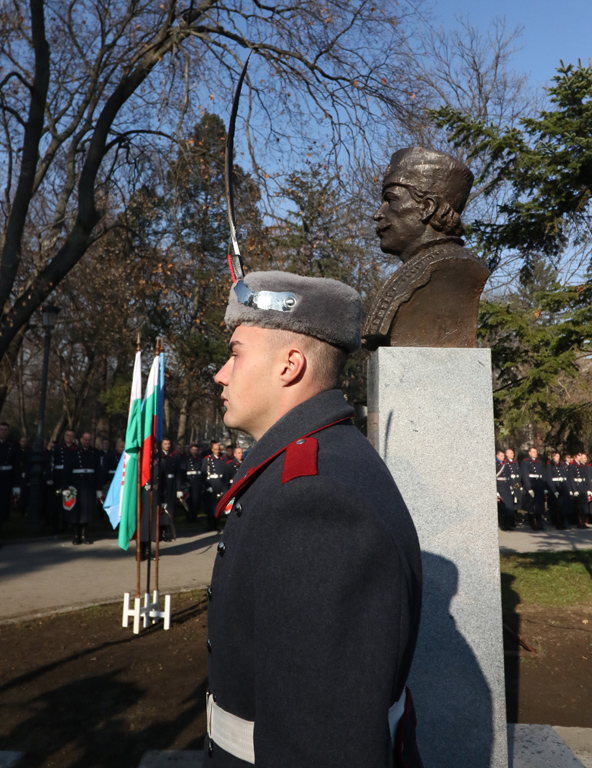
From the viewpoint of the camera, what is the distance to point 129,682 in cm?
540

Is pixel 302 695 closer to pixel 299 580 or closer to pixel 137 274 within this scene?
pixel 299 580

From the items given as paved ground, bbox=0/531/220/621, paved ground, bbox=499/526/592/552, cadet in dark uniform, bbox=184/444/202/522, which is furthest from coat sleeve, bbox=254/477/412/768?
cadet in dark uniform, bbox=184/444/202/522

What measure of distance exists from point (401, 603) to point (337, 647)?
0.46ft

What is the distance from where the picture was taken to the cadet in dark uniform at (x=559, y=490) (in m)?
17.3

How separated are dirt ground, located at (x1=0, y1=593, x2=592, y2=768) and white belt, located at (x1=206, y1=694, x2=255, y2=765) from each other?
121 inches

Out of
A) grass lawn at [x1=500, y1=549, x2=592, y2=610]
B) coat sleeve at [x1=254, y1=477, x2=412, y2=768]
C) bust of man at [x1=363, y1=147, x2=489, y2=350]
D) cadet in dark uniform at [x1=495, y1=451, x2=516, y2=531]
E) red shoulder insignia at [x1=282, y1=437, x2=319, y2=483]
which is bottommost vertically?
grass lawn at [x1=500, y1=549, x2=592, y2=610]

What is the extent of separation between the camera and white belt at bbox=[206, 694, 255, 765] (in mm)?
1326

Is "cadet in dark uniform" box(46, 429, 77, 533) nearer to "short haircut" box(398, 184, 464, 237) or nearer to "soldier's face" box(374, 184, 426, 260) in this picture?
"soldier's face" box(374, 184, 426, 260)

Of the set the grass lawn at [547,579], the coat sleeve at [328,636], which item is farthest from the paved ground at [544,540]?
the coat sleeve at [328,636]

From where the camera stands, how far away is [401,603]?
1.19m

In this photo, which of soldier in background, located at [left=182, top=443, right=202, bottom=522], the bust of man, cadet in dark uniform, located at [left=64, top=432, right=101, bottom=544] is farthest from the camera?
soldier in background, located at [left=182, top=443, right=202, bottom=522]

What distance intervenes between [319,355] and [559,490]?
17.4 m

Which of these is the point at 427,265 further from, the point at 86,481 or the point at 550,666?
the point at 86,481

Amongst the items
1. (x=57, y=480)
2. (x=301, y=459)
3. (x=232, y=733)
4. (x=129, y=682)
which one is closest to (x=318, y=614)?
(x=301, y=459)
